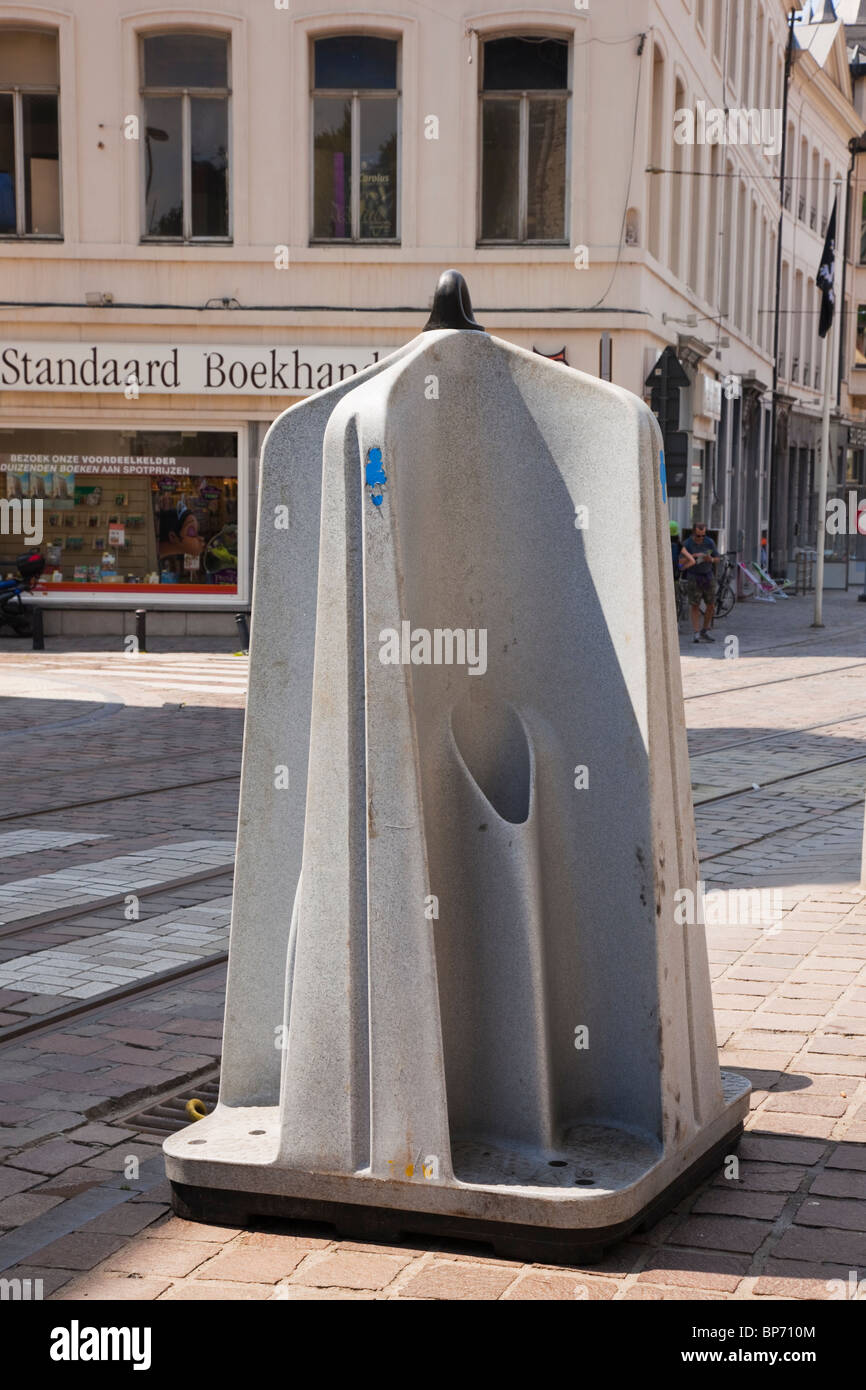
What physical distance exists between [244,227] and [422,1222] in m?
20.7

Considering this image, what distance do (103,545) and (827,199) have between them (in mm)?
32487

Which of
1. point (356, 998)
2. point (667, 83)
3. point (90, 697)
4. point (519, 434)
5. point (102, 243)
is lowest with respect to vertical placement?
point (90, 697)

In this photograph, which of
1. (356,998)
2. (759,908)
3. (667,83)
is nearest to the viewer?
(356,998)

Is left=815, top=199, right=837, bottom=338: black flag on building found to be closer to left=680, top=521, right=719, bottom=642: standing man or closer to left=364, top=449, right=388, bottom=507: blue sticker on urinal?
left=680, top=521, right=719, bottom=642: standing man

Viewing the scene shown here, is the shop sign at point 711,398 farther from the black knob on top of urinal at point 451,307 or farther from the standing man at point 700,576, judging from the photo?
the black knob on top of urinal at point 451,307

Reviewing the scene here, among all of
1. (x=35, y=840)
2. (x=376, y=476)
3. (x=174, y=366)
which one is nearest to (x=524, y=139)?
(x=174, y=366)

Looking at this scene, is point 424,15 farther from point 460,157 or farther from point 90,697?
point 90,697

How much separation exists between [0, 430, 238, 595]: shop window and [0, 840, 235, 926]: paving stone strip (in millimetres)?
15158

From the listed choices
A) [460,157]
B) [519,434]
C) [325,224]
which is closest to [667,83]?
[460,157]

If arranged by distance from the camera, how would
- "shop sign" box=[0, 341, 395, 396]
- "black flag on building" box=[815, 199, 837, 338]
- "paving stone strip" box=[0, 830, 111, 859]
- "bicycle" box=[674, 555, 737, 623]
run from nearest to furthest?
"paving stone strip" box=[0, 830, 111, 859] < "shop sign" box=[0, 341, 395, 396] < "bicycle" box=[674, 555, 737, 623] < "black flag on building" box=[815, 199, 837, 338]

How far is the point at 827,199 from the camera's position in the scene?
1953 inches

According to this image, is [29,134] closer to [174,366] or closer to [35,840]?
[174,366]

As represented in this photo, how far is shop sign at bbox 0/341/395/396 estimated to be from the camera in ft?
75.2

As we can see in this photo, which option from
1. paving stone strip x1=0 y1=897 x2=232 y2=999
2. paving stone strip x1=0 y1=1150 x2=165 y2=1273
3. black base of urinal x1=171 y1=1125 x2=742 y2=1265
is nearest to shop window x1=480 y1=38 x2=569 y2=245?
paving stone strip x1=0 y1=897 x2=232 y2=999
